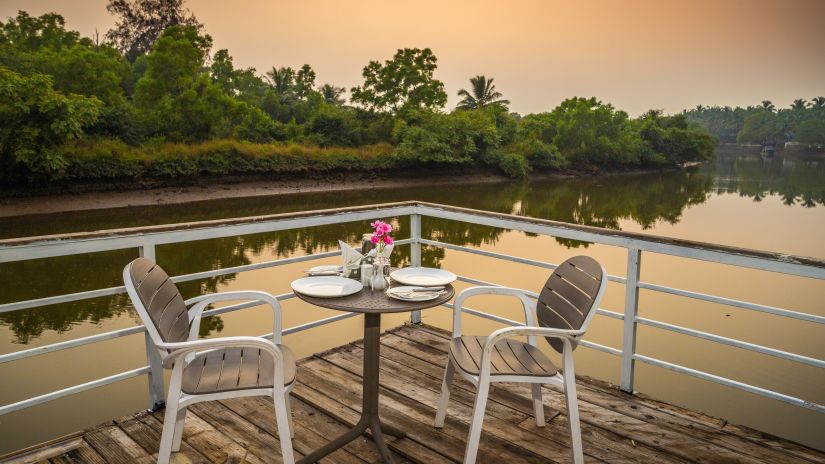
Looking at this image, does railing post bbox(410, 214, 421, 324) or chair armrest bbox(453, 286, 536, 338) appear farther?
railing post bbox(410, 214, 421, 324)

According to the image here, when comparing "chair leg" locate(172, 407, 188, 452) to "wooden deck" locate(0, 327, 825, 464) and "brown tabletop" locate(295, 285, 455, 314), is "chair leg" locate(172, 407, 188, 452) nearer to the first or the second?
"wooden deck" locate(0, 327, 825, 464)

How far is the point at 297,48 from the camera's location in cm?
3216

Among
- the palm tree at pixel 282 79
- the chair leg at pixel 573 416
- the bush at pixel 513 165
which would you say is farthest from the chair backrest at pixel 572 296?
the palm tree at pixel 282 79

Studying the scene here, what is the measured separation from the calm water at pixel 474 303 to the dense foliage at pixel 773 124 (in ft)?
189

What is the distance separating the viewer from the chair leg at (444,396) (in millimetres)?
2146

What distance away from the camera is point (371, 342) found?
203 centimetres

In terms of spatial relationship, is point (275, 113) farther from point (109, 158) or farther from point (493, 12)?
point (493, 12)

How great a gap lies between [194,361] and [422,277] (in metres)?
0.92

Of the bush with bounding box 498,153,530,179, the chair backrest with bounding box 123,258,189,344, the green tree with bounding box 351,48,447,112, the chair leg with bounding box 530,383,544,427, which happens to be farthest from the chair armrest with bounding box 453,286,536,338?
the green tree with bounding box 351,48,447,112

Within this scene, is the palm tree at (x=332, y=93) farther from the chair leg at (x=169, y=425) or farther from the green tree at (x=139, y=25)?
the chair leg at (x=169, y=425)

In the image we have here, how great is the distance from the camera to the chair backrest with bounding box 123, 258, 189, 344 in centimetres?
160

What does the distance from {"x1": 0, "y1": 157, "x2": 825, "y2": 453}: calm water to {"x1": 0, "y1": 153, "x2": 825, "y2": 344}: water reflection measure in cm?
5

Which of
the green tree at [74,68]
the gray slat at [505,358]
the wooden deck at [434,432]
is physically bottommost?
the wooden deck at [434,432]

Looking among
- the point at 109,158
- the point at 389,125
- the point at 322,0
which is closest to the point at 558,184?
the point at 389,125
